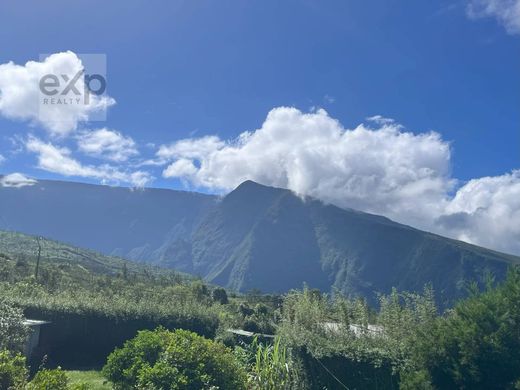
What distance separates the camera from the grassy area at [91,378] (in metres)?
11.0

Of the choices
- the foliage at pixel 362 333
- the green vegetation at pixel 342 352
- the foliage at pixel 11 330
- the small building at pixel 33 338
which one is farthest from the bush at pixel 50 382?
the small building at pixel 33 338

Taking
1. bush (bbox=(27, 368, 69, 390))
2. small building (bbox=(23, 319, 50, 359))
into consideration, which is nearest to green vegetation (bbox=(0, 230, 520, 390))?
bush (bbox=(27, 368, 69, 390))

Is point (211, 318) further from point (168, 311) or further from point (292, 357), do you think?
point (292, 357)

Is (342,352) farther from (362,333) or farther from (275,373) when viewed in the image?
(275,373)

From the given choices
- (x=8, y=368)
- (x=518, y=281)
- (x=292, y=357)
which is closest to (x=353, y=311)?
(x=292, y=357)

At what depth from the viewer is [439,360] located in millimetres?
7832

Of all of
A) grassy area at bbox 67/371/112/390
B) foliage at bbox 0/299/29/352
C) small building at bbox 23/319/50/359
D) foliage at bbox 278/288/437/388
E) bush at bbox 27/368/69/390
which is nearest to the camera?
bush at bbox 27/368/69/390

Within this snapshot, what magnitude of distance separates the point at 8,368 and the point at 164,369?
81.3 inches

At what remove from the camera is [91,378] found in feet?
40.2

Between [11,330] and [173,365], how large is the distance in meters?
4.72

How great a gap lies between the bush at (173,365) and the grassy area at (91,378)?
2.88 metres

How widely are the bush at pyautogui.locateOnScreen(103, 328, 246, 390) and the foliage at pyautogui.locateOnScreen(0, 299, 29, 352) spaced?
7.73 feet

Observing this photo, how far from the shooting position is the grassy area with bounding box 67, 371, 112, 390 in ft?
36.0

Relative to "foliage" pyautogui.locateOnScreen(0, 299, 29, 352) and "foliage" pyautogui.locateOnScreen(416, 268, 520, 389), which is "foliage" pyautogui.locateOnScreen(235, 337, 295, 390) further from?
"foliage" pyautogui.locateOnScreen(0, 299, 29, 352)
